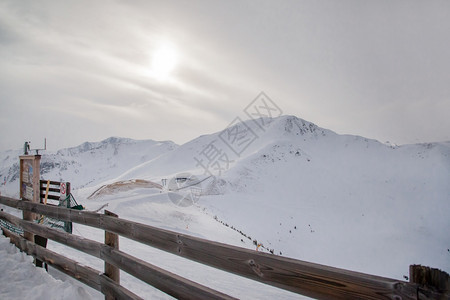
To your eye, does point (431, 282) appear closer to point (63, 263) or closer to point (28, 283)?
point (63, 263)

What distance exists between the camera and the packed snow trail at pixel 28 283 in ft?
13.2

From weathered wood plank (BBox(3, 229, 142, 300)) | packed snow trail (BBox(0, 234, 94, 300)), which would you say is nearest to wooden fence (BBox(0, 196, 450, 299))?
weathered wood plank (BBox(3, 229, 142, 300))

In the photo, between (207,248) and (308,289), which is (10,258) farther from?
(308,289)

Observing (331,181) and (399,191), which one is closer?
(399,191)

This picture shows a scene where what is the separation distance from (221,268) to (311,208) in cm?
3105

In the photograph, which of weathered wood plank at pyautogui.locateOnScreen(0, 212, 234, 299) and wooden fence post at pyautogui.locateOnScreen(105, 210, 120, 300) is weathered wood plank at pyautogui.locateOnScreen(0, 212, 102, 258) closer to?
weathered wood plank at pyautogui.locateOnScreen(0, 212, 234, 299)

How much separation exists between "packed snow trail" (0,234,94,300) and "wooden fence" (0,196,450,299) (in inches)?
8.3

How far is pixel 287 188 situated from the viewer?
38812 millimetres

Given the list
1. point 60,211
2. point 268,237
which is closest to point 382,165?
point 268,237

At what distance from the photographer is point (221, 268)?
2.50 meters

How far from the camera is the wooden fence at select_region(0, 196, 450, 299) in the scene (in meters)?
1.66

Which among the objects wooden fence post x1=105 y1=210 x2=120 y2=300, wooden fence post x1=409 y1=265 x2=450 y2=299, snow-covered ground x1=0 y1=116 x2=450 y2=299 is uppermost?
wooden fence post x1=409 y1=265 x2=450 y2=299

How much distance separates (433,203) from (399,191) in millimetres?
5315

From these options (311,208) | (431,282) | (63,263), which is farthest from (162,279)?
(311,208)
